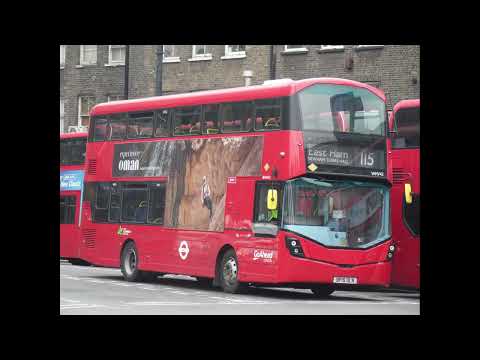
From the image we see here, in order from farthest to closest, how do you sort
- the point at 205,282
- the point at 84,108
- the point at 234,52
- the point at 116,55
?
the point at 84,108, the point at 116,55, the point at 234,52, the point at 205,282

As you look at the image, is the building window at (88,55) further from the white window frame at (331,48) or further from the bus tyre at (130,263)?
the bus tyre at (130,263)

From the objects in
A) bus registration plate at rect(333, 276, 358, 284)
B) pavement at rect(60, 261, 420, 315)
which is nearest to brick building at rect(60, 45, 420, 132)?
pavement at rect(60, 261, 420, 315)

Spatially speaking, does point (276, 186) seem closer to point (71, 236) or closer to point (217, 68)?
point (71, 236)

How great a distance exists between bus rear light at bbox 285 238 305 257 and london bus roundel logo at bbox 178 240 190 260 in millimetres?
3677

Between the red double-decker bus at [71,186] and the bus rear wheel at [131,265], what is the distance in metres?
7.59

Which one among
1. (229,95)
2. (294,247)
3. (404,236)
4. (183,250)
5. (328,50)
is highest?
(328,50)

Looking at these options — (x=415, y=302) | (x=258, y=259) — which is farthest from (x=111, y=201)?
(x=415, y=302)

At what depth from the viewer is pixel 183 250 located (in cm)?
2484

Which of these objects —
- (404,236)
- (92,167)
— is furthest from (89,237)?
(404,236)

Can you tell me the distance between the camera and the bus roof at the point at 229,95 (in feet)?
70.9

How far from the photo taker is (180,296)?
21984mm

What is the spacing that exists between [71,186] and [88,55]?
17.7 meters
